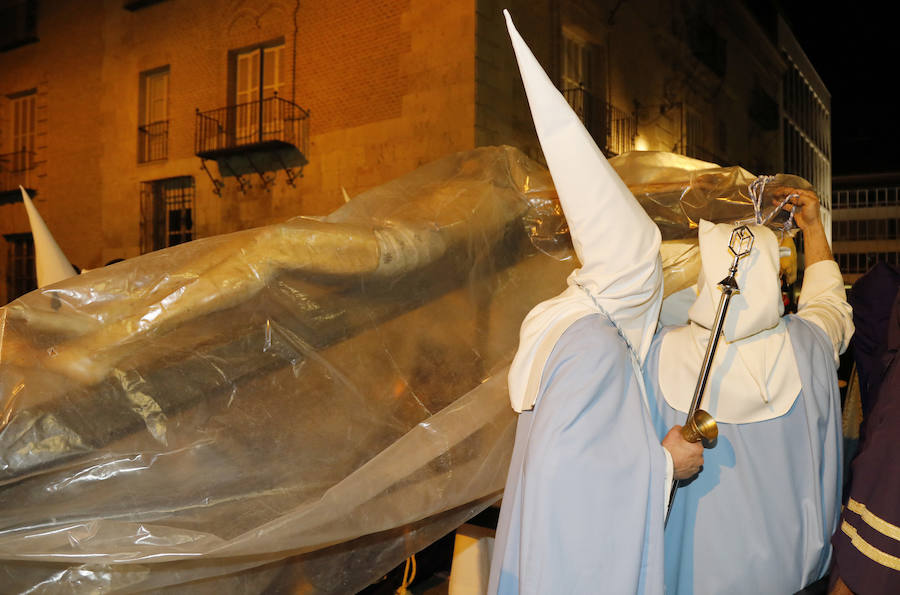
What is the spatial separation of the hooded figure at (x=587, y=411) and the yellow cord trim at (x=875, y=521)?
0.55m

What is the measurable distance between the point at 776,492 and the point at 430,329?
4.18 feet

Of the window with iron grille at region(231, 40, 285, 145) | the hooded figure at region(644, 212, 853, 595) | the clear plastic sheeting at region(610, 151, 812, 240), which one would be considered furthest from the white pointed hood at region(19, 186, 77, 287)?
the window with iron grille at region(231, 40, 285, 145)

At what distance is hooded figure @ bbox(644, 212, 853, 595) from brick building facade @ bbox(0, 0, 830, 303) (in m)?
7.28

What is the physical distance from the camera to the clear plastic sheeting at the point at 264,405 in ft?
5.86

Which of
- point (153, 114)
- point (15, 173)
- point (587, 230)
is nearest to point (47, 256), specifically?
point (587, 230)

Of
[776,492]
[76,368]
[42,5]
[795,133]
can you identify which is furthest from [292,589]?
[795,133]

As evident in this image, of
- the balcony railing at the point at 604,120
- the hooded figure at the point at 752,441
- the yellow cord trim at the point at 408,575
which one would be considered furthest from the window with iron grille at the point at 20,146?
the hooded figure at the point at 752,441

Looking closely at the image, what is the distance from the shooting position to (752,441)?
2.11m

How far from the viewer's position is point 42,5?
48.6ft

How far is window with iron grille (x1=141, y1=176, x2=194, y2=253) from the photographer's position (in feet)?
41.7

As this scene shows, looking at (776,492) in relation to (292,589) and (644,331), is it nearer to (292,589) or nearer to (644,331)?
(644,331)

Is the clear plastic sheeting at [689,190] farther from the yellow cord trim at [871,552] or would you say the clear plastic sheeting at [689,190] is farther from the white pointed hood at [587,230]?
the yellow cord trim at [871,552]

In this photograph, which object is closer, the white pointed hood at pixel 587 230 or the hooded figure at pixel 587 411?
the hooded figure at pixel 587 411

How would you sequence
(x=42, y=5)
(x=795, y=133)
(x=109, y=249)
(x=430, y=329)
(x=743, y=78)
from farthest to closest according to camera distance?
(x=795, y=133) < (x=743, y=78) < (x=42, y=5) < (x=109, y=249) < (x=430, y=329)
